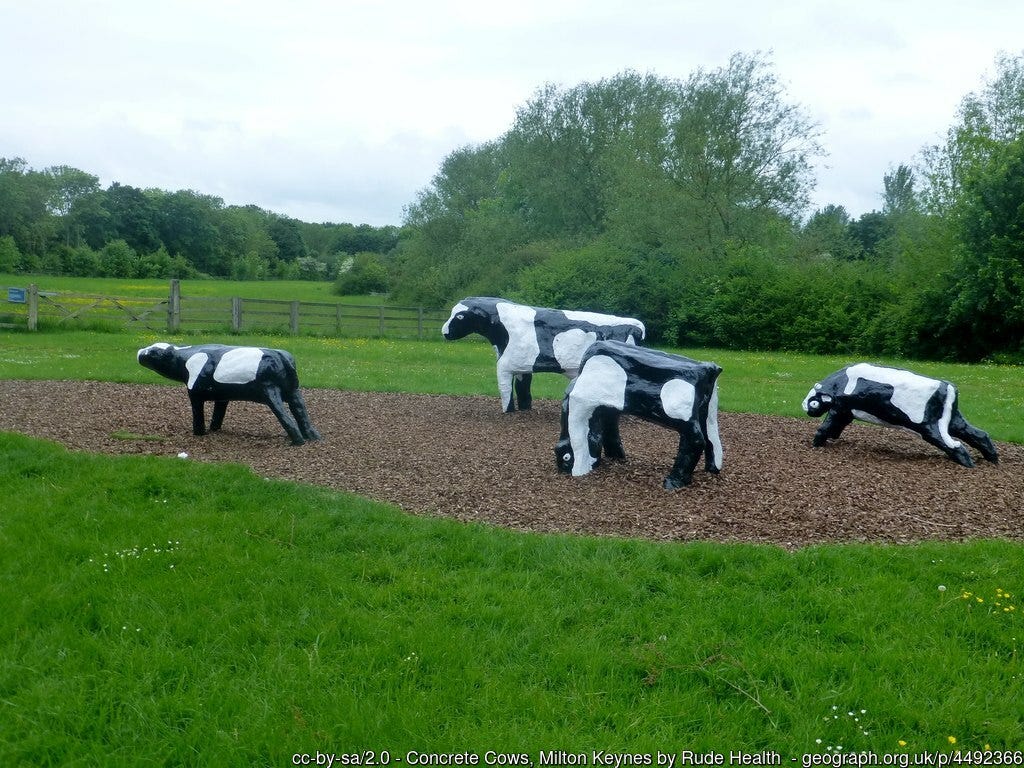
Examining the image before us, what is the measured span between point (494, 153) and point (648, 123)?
16546mm

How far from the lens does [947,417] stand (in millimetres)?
9180

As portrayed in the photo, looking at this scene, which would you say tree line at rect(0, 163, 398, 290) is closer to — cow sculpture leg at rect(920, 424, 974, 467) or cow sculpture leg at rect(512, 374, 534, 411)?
cow sculpture leg at rect(512, 374, 534, 411)

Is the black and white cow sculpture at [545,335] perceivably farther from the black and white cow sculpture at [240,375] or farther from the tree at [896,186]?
the tree at [896,186]

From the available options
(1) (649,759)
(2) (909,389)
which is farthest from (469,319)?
(1) (649,759)

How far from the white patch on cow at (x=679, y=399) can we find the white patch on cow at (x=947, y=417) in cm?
350

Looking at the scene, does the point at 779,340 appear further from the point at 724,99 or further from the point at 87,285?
the point at 87,285

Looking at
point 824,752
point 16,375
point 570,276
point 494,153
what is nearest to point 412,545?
point 824,752

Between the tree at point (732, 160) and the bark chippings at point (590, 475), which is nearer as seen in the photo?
the bark chippings at point (590, 475)

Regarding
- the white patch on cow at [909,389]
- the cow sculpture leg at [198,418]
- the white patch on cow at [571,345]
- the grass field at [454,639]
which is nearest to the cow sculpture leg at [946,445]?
the white patch on cow at [909,389]

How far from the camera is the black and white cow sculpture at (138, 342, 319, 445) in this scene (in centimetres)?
923

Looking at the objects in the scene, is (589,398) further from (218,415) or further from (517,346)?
(218,415)

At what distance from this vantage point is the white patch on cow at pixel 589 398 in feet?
25.6

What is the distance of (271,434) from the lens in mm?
10242

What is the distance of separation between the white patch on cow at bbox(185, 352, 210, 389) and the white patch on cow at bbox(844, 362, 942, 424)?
302 inches
